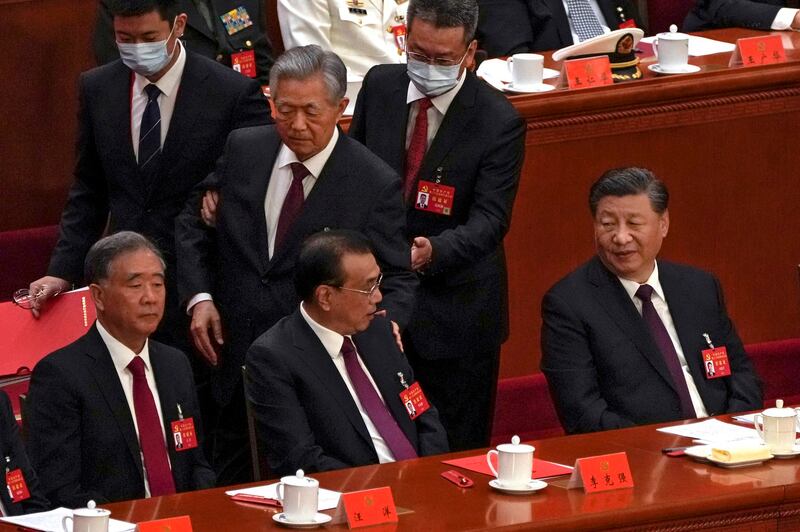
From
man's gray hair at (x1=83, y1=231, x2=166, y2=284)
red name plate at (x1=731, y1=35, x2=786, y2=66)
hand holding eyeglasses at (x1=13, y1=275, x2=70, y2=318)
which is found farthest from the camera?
red name plate at (x1=731, y1=35, x2=786, y2=66)

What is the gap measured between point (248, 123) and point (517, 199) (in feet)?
3.66

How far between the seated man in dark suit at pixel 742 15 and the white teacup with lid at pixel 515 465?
308 centimetres

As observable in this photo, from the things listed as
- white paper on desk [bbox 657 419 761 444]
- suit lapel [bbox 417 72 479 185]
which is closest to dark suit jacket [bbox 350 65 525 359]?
suit lapel [bbox 417 72 479 185]

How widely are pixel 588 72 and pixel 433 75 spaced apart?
1057 millimetres

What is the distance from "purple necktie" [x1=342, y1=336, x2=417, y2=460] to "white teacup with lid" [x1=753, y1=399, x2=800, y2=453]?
0.80m

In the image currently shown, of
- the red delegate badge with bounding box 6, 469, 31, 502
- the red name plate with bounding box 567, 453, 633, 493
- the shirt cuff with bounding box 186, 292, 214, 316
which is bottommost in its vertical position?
the red name plate with bounding box 567, 453, 633, 493

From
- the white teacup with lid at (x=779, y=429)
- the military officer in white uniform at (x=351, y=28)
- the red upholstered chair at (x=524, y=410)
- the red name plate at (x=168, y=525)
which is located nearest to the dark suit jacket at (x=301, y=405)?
the red name plate at (x=168, y=525)

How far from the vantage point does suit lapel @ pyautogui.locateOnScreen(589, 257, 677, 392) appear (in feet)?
13.4

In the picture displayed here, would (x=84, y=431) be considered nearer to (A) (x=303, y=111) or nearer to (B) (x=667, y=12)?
(A) (x=303, y=111)

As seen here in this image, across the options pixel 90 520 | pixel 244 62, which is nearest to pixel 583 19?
pixel 244 62

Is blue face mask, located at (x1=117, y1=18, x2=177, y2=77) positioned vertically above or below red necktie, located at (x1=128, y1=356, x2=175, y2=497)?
above

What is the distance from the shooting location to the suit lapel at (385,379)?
3834mm

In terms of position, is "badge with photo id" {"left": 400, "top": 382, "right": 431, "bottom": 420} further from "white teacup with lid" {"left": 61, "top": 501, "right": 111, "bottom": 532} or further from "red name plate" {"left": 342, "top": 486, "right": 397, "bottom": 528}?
"white teacup with lid" {"left": 61, "top": 501, "right": 111, "bottom": 532}

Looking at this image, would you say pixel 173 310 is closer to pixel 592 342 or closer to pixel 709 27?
pixel 592 342
